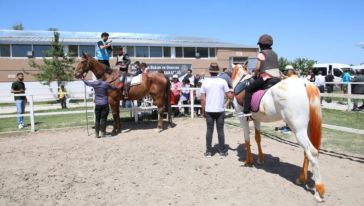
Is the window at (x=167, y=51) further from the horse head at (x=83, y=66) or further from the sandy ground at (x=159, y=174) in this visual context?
the sandy ground at (x=159, y=174)

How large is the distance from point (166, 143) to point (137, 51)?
28.7 metres

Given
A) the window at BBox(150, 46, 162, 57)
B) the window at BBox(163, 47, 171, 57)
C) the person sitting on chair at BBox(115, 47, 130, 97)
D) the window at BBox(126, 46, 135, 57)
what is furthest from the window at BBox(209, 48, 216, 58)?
the person sitting on chair at BBox(115, 47, 130, 97)

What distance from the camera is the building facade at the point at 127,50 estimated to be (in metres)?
31.8

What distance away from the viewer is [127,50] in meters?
35.9

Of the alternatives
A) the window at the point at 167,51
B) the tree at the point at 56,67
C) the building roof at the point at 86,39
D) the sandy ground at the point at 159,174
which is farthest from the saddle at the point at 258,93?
the window at the point at 167,51

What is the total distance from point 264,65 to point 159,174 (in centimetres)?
265

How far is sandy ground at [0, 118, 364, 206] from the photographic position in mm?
5281

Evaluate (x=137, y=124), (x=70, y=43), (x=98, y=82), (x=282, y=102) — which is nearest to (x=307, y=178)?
(x=282, y=102)

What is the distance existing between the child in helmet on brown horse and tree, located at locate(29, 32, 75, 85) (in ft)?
81.2

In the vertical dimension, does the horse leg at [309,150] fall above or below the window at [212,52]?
below

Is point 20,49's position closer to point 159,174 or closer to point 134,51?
point 134,51

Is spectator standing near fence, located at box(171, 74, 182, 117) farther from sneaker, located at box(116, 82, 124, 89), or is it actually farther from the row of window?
the row of window

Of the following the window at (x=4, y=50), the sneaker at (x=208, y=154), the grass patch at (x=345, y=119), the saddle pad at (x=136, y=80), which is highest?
the window at (x=4, y=50)

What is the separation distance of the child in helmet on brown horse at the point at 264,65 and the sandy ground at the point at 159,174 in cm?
158
